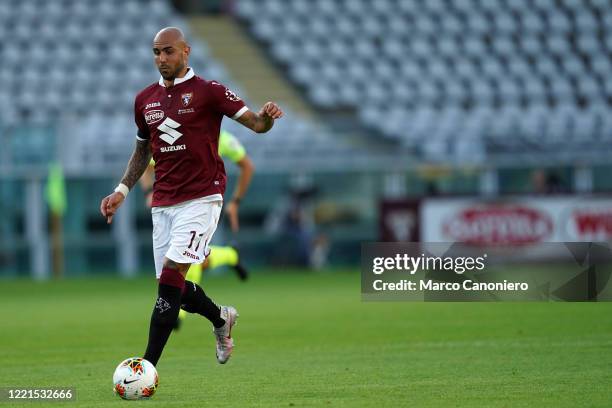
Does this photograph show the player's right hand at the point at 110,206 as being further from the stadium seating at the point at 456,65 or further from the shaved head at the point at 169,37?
the stadium seating at the point at 456,65

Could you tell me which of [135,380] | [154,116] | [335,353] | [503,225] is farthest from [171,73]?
[503,225]

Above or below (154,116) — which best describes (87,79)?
below

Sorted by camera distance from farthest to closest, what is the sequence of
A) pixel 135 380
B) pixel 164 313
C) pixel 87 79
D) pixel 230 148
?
pixel 87 79 < pixel 230 148 < pixel 164 313 < pixel 135 380

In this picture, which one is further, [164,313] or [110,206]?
[110,206]

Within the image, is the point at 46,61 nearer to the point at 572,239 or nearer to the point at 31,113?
the point at 31,113

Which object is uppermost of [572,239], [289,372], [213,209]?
[213,209]

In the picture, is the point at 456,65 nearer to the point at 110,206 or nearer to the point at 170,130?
the point at 170,130

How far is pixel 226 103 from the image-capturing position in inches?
311

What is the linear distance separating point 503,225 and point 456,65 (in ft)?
30.9

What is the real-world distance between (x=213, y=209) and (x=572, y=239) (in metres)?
15.8

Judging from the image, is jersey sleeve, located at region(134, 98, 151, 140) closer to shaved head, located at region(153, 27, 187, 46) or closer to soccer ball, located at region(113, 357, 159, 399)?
shaved head, located at region(153, 27, 187, 46)

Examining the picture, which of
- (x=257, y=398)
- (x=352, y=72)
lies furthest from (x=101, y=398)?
(x=352, y=72)

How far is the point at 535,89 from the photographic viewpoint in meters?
31.2

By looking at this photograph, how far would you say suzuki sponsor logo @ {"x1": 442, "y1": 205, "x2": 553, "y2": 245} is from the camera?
2286cm
